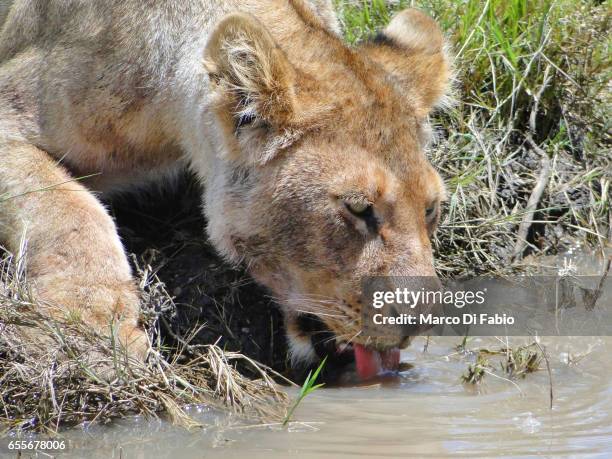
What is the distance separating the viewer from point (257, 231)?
221 inches

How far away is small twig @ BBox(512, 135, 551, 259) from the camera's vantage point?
7176 mm

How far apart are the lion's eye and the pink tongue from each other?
64 cm

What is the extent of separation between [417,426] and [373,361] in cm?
60

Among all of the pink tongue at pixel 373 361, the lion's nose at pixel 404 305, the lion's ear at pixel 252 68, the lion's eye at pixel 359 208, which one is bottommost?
the pink tongue at pixel 373 361

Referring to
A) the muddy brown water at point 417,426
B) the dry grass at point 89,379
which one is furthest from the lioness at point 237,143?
the muddy brown water at point 417,426

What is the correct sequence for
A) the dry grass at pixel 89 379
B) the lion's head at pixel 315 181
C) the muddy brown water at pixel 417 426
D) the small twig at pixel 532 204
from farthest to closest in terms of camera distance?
the small twig at pixel 532 204 < the lion's head at pixel 315 181 < the dry grass at pixel 89 379 < the muddy brown water at pixel 417 426

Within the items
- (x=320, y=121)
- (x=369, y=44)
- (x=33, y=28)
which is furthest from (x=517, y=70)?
(x=33, y=28)

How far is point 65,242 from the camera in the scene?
580 cm

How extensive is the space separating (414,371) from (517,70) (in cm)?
265

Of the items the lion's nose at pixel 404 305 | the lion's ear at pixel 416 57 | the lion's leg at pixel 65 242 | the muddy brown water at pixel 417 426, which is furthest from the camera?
the lion's ear at pixel 416 57

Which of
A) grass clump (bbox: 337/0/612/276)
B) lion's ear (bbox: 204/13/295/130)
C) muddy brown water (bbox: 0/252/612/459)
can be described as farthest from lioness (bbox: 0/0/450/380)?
grass clump (bbox: 337/0/612/276)

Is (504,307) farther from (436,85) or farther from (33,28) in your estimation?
(33,28)

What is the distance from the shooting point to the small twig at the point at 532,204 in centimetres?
718

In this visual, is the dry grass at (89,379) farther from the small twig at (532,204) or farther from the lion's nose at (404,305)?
the small twig at (532,204)
